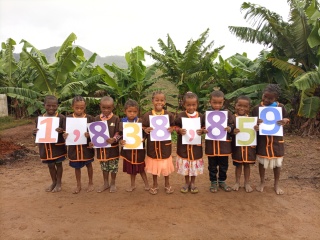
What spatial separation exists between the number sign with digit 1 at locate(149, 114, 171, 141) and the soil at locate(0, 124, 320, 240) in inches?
36.0

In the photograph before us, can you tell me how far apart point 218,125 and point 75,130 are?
2.13 metres

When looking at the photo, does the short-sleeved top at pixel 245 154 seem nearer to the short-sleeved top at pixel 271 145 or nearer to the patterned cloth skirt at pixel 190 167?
the short-sleeved top at pixel 271 145

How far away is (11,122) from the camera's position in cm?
1234

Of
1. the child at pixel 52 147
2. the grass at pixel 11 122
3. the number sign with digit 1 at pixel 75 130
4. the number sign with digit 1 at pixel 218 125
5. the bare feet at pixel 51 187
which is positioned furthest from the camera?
the grass at pixel 11 122

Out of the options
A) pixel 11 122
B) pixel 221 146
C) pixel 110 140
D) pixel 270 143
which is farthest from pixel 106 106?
pixel 11 122

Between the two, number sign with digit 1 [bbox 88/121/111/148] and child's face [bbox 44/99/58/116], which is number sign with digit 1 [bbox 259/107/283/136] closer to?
number sign with digit 1 [bbox 88/121/111/148]

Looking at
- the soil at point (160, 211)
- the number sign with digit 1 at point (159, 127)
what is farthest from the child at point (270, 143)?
the number sign with digit 1 at point (159, 127)

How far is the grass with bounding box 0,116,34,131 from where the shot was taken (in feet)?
37.8

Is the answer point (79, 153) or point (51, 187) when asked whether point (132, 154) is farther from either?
point (51, 187)

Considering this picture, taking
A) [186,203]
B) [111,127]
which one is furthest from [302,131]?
[111,127]

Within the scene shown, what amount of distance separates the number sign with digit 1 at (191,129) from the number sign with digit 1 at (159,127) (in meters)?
0.25

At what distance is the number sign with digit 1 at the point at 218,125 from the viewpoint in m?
4.19

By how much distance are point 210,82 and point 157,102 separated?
6769mm

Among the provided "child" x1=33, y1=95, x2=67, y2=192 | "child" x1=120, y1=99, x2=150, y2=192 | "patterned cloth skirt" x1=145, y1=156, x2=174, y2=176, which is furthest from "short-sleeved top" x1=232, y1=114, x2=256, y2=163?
"child" x1=33, y1=95, x2=67, y2=192
